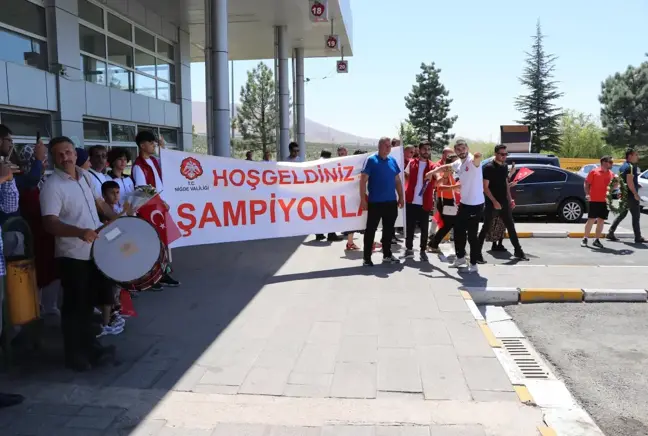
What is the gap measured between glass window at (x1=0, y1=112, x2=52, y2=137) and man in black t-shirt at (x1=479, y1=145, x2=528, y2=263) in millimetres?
7543

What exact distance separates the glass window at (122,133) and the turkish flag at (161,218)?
6.06m

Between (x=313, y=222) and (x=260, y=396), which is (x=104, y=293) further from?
(x=313, y=222)

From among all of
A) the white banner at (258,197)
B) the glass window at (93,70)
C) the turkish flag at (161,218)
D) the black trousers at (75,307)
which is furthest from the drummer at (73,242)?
the glass window at (93,70)

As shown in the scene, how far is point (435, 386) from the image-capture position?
13.9ft

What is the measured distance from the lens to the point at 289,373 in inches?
177

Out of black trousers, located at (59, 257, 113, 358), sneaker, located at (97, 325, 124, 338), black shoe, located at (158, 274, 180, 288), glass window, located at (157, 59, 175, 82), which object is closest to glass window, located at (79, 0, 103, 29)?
glass window, located at (157, 59, 175, 82)

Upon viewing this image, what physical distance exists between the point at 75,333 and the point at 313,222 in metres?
4.67

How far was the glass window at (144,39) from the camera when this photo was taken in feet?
45.5

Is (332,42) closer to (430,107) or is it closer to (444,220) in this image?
(444,220)

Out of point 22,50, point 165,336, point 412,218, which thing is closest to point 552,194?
point 412,218

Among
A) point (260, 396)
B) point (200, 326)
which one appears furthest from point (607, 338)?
point (200, 326)

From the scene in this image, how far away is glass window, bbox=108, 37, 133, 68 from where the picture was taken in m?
12.3

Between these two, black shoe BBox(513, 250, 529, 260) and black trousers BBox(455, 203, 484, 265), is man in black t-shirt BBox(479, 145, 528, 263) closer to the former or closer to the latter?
black shoe BBox(513, 250, 529, 260)

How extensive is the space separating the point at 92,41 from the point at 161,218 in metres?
6.41
